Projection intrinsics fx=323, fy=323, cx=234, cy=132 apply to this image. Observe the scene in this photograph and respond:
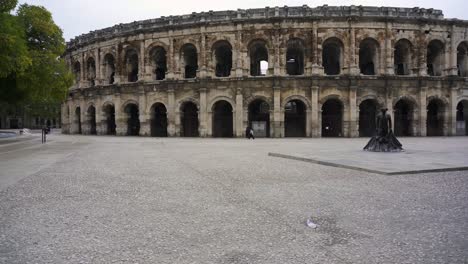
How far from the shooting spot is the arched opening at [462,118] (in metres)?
27.5

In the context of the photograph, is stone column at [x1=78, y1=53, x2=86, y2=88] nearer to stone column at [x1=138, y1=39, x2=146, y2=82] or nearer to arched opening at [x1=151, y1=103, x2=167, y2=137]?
stone column at [x1=138, y1=39, x2=146, y2=82]

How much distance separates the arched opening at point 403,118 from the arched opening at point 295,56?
29.8 feet

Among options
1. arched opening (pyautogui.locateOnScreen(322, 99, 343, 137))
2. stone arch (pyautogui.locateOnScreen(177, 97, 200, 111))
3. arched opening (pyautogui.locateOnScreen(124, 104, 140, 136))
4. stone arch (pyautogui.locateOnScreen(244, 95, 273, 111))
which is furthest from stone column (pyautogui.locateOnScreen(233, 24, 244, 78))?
arched opening (pyautogui.locateOnScreen(124, 104, 140, 136))

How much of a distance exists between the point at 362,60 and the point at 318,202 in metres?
27.8

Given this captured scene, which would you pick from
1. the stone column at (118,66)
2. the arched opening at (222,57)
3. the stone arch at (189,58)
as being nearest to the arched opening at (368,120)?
the arched opening at (222,57)

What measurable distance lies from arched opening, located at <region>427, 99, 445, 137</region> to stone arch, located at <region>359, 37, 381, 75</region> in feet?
19.3

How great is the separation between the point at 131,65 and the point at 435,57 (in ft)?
90.2

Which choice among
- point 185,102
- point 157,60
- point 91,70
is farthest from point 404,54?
point 91,70

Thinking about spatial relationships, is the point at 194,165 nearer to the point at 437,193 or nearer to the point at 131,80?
the point at 437,193

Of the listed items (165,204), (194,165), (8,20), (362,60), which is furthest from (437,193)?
(362,60)

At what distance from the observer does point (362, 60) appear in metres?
29.6

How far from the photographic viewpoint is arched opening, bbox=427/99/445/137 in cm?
2727

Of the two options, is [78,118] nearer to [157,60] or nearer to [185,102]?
[157,60]

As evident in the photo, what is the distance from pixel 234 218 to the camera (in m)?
4.27
